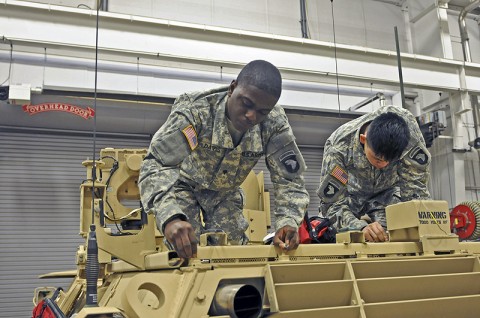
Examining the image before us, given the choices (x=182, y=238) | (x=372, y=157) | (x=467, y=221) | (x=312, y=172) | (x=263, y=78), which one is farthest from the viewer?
(x=312, y=172)

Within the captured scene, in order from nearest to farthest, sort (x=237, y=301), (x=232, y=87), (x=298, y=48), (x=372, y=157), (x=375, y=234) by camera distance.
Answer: (x=237, y=301)
(x=232, y=87)
(x=375, y=234)
(x=372, y=157)
(x=298, y=48)

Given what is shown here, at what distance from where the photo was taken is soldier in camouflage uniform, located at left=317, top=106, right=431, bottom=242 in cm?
386

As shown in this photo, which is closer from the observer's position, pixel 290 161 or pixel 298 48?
pixel 290 161

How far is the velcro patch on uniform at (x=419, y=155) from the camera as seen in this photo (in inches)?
154

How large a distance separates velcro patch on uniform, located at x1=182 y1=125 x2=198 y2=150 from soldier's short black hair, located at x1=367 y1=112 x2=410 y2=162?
1.29 m

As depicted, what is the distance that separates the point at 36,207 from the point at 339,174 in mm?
6150

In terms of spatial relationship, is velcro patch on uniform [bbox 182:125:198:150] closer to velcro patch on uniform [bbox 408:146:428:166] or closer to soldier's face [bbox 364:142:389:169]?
soldier's face [bbox 364:142:389:169]

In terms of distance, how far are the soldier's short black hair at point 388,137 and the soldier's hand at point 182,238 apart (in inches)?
67.9

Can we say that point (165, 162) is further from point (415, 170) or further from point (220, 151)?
point (415, 170)

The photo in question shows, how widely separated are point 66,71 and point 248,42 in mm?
2922

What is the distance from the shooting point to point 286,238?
239 centimetres

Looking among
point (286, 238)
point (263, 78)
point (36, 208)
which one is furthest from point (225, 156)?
point (36, 208)

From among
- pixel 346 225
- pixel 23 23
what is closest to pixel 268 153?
pixel 346 225

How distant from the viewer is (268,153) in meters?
3.17
